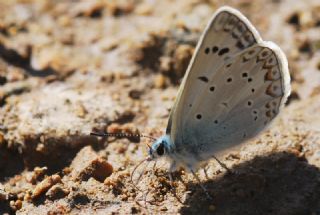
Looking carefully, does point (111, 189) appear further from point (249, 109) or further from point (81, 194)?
point (249, 109)

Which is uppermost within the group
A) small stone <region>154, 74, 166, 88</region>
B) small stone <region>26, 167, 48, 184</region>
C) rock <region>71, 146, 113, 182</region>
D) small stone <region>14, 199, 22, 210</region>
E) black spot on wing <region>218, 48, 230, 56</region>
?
black spot on wing <region>218, 48, 230, 56</region>

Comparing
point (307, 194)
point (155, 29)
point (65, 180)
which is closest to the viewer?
point (307, 194)

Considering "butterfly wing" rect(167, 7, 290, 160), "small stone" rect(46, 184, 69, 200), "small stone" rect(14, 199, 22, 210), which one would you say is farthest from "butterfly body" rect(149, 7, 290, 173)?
"small stone" rect(14, 199, 22, 210)

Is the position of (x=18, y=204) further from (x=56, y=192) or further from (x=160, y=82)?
(x=160, y=82)

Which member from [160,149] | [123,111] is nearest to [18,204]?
[160,149]

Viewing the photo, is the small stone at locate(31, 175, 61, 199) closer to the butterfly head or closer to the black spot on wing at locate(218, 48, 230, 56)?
the butterfly head

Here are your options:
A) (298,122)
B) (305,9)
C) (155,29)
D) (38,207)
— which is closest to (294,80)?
(298,122)
